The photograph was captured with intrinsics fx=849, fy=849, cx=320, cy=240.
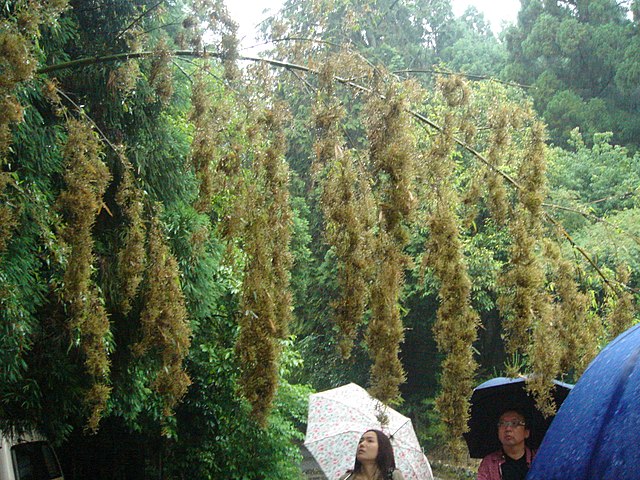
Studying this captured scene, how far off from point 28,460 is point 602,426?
10211mm

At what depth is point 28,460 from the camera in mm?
11148

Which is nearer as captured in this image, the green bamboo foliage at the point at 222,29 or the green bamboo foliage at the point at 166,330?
the green bamboo foliage at the point at 166,330

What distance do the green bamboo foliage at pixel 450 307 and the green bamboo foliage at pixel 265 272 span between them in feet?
2.36

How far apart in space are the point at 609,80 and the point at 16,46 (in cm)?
2671

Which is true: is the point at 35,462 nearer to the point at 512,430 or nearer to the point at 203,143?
the point at 512,430

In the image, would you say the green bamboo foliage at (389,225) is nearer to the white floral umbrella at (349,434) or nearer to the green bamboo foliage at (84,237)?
the green bamboo foliage at (84,237)

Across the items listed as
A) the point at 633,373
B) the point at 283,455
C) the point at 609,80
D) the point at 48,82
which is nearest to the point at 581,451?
the point at 633,373

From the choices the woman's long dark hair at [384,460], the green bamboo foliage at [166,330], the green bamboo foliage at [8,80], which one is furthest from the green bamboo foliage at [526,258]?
the green bamboo foliage at [8,80]

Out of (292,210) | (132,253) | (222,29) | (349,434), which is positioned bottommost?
(349,434)

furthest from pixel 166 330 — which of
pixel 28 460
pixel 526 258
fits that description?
pixel 28 460

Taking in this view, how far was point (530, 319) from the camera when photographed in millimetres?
4082

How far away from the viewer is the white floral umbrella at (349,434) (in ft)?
26.0

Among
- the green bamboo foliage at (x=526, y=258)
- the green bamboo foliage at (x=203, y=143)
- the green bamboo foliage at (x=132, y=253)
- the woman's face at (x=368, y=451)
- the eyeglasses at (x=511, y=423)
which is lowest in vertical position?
the eyeglasses at (x=511, y=423)

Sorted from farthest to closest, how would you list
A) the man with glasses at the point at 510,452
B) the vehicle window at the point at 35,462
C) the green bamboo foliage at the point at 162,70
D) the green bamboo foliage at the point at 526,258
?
1. the vehicle window at the point at 35,462
2. the man with glasses at the point at 510,452
3. the green bamboo foliage at the point at 162,70
4. the green bamboo foliage at the point at 526,258
